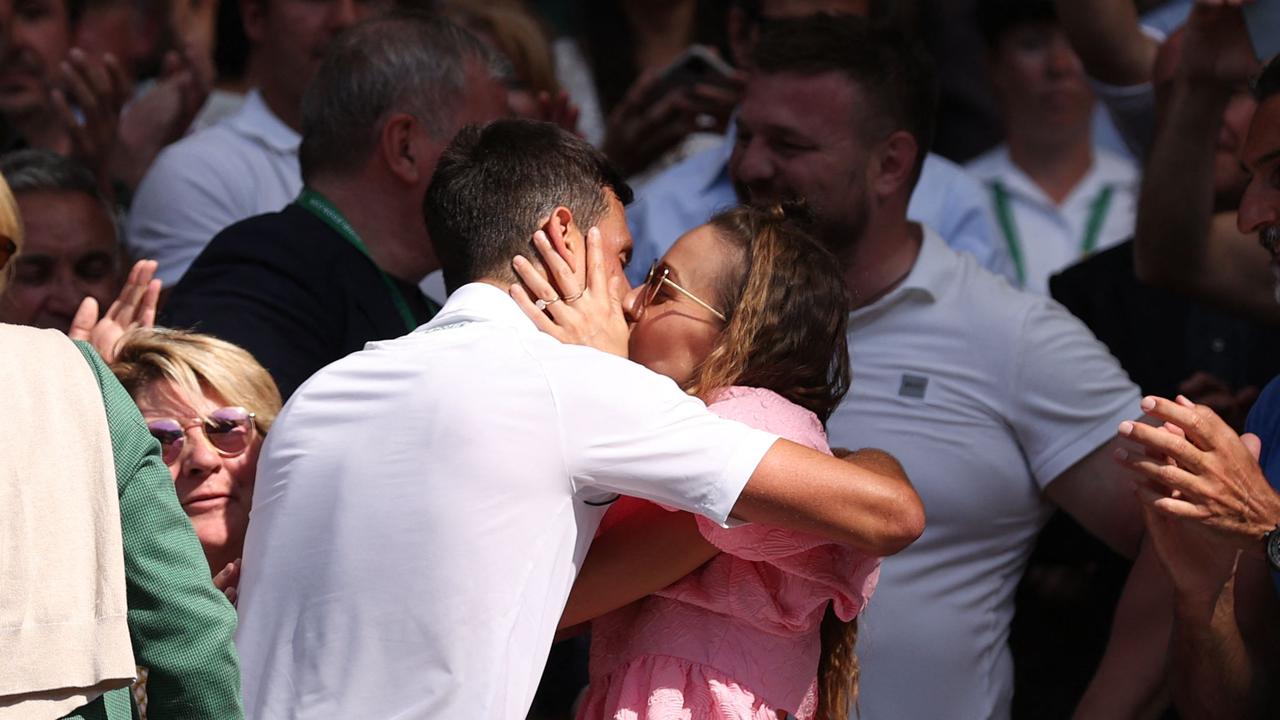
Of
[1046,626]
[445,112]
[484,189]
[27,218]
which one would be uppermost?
[484,189]

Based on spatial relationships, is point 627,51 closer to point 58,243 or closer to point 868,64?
point 868,64

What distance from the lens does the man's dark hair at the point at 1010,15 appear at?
623 cm

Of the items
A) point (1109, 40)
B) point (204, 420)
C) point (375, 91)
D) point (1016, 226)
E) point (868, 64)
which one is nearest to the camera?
point (204, 420)

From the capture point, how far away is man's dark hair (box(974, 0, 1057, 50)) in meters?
6.23

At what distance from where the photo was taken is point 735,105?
564cm

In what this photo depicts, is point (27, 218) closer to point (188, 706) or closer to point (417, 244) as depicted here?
point (417, 244)

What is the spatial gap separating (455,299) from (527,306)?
13cm

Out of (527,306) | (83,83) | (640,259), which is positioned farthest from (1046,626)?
(83,83)

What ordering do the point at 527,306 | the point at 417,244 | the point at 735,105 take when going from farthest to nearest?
the point at 735,105, the point at 417,244, the point at 527,306

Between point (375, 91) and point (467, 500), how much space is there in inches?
75.1

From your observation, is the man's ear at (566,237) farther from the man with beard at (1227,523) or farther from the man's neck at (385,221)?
the man's neck at (385,221)

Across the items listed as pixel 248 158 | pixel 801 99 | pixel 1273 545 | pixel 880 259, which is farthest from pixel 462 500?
pixel 248 158

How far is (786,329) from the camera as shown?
9.67 feet

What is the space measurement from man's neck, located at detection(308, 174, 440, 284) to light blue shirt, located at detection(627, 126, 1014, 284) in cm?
107
